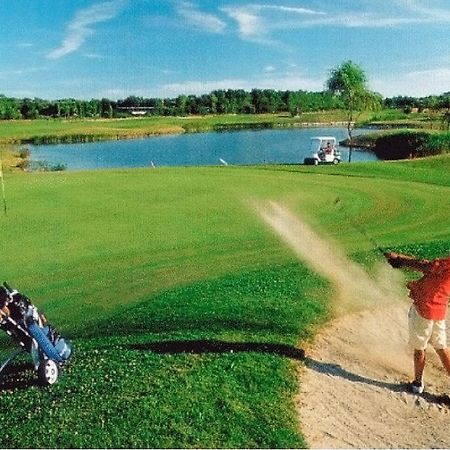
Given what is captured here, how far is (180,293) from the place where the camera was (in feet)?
36.6

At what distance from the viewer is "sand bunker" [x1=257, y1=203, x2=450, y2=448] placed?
23.6ft

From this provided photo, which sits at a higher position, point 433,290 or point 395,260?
point 395,260

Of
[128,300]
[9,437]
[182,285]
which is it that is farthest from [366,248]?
[9,437]

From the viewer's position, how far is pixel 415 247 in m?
13.7

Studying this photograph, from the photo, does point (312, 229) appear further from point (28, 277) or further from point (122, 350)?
point (122, 350)

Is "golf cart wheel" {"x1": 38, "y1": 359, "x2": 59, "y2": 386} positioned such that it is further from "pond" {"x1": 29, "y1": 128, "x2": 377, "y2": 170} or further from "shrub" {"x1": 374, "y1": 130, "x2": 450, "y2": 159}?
"pond" {"x1": 29, "y1": 128, "x2": 377, "y2": 170}

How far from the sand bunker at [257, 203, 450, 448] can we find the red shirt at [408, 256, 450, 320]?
1033 millimetres

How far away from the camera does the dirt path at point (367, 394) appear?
714cm

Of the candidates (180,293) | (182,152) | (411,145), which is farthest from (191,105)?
(180,293)

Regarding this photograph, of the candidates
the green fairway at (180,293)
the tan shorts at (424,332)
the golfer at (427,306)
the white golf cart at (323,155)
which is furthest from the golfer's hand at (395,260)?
the white golf cart at (323,155)

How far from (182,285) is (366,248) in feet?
14.5

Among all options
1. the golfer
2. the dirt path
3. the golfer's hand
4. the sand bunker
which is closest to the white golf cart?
the sand bunker

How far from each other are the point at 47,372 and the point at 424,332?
14.6 ft

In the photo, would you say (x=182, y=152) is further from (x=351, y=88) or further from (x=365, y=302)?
(x=365, y=302)
